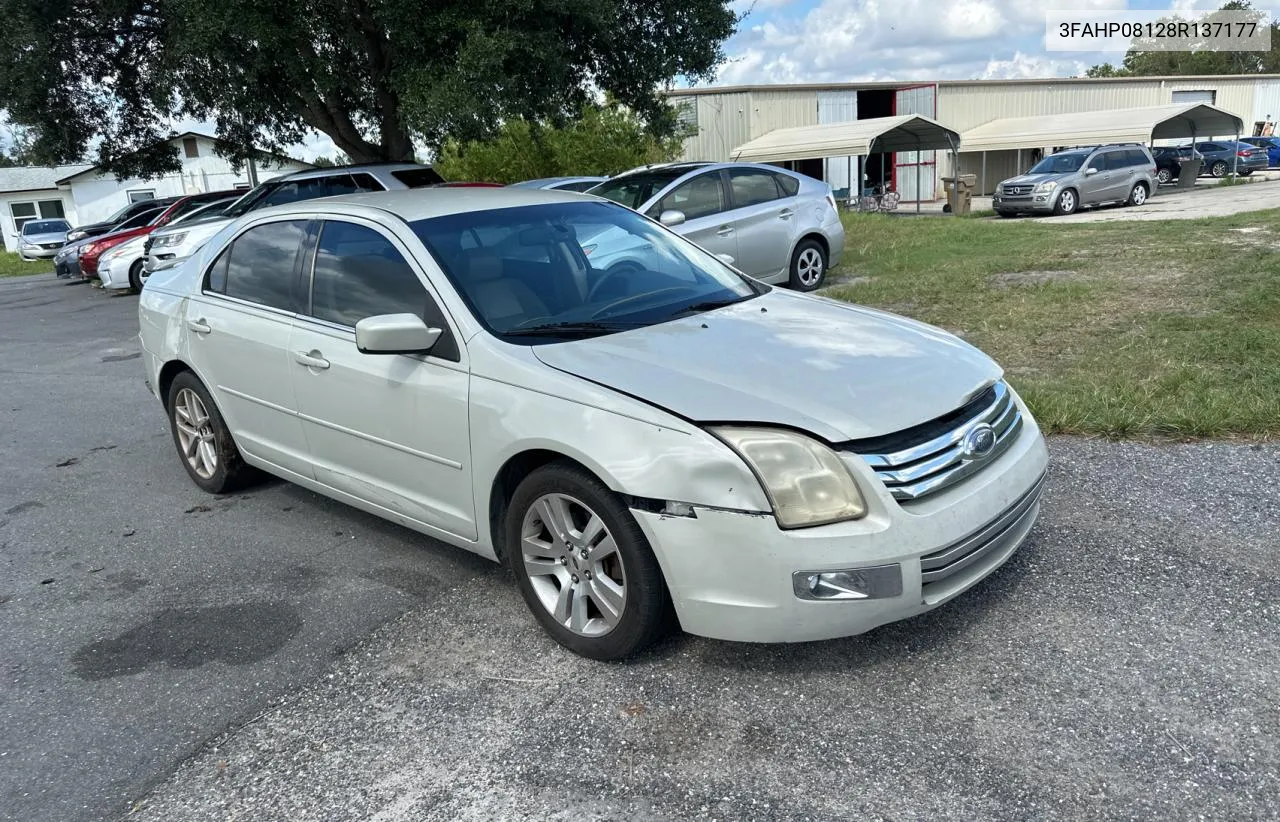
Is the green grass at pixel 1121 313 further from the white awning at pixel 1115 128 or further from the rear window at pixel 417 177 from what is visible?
the white awning at pixel 1115 128

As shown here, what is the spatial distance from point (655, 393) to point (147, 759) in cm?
196

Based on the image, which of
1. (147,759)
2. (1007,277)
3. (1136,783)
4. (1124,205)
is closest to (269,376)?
(147,759)

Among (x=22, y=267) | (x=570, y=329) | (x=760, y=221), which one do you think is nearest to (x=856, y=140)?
(x=760, y=221)

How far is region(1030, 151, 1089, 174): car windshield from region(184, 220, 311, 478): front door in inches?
901

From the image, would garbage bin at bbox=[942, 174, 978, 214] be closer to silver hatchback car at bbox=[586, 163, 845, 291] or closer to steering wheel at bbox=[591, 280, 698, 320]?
silver hatchback car at bbox=[586, 163, 845, 291]

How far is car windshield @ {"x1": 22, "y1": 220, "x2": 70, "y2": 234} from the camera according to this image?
36.0 m

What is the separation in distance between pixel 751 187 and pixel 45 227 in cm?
3532

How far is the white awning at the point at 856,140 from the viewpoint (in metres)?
29.0

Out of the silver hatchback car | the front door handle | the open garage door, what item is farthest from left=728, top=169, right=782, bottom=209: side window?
the open garage door

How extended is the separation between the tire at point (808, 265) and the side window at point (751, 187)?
694mm

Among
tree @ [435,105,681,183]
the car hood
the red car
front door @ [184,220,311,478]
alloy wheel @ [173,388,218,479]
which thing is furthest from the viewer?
tree @ [435,105,681,183]

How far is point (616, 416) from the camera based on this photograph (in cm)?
308

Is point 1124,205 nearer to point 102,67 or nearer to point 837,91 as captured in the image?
point 837,91

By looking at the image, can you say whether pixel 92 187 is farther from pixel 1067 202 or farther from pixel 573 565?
pixel 573 565
